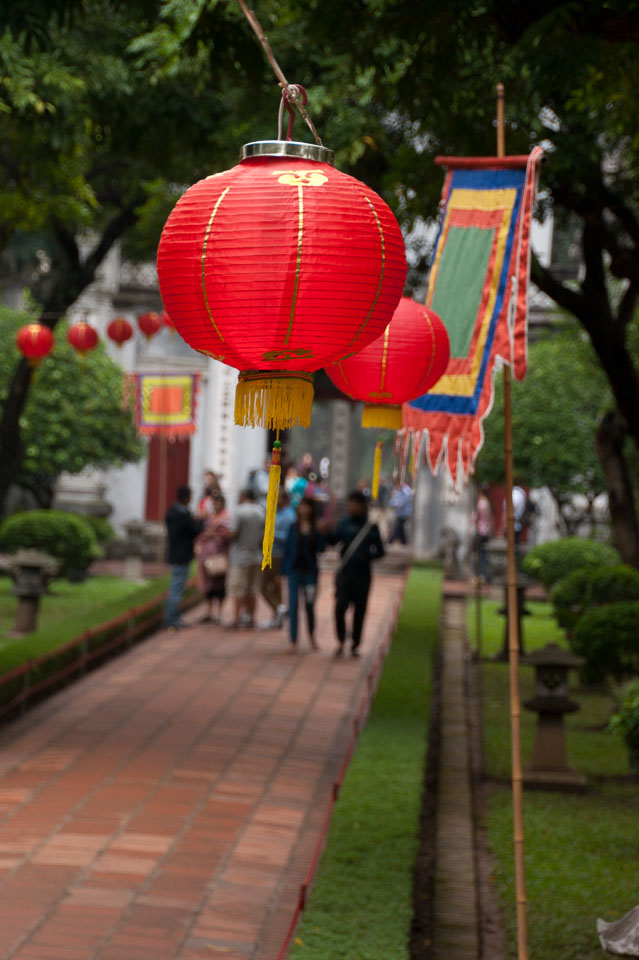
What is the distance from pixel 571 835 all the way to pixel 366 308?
182 inches

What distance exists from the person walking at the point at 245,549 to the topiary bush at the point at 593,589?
123 inches

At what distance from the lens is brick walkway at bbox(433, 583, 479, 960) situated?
6.04m

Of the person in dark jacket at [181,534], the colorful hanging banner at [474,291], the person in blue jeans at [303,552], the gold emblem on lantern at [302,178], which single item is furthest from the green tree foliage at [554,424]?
the gold emblem on lantern at [302,178]

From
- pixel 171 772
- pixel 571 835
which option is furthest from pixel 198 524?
pixel 571 835

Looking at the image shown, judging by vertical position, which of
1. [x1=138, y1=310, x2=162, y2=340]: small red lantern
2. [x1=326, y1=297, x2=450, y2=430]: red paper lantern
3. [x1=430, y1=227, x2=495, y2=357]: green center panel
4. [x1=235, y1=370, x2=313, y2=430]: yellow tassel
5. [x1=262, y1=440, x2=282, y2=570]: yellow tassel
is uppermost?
[x1=138, y1=310, x2=162, y2=340]: small red lantern

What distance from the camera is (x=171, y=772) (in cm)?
855

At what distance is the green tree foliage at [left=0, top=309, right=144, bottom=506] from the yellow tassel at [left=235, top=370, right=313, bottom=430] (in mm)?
16703

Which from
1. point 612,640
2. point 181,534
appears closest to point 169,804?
point 612,640

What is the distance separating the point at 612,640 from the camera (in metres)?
10.7

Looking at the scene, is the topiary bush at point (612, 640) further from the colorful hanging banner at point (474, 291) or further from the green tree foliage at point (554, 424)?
the green tree foliage at point (554, 424)

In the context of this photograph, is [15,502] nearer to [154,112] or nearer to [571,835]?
[154,112]

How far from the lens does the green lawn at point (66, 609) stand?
10.9 meters

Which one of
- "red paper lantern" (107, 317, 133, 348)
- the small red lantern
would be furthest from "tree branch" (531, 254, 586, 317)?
the small red lantern

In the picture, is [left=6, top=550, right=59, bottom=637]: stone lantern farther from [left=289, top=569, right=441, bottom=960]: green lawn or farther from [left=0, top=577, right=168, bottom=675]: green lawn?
[left=289, top=569, right=441, bottom=960]: green lawn
